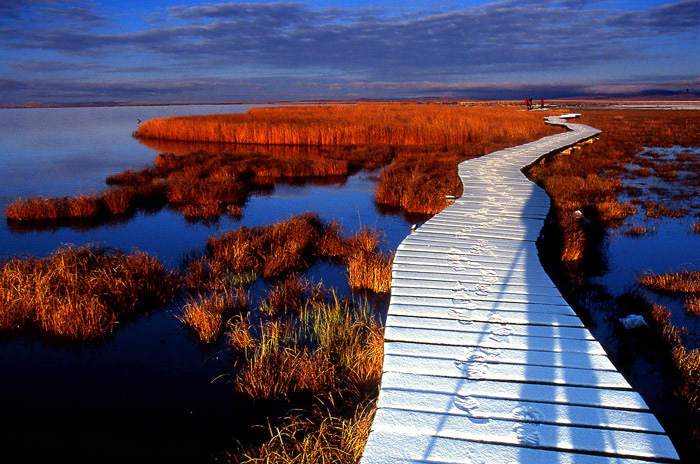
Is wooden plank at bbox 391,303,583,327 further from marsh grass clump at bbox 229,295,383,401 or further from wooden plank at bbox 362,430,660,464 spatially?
wooden plank at bbox 362,430,660,464

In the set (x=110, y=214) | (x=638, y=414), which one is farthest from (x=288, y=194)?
(x=638, y=414)

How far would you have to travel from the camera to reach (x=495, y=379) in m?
2.93

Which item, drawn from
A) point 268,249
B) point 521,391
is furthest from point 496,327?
point 268,249

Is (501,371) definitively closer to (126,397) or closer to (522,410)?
(522,410)

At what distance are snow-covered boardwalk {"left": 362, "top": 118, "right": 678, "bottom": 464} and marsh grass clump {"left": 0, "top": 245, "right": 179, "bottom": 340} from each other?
3452 millimetres

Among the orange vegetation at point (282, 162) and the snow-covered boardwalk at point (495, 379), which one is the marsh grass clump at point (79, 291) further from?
the orange vegetation at point (282, 162)

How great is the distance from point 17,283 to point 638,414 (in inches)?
256

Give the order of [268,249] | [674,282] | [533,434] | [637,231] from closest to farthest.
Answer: [533,434] < [674,282] < [268,249] < [637,231]

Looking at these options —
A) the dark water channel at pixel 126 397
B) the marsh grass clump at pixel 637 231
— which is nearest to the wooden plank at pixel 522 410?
the dark water channel at pixel 126 397

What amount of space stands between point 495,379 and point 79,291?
16.5 feet

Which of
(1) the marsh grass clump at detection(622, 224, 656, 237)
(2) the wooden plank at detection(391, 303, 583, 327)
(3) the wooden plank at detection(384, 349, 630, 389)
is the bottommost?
(1) the marsh grass clump at detection(622, 224, 656, 237)

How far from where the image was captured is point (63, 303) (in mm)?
5340

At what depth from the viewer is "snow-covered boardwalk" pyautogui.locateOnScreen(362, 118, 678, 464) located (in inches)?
92.9

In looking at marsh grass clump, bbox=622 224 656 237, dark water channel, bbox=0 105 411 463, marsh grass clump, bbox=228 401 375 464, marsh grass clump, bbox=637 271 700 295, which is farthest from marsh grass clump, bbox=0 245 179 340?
marsh grass clump, bbox=622 224 656 237
